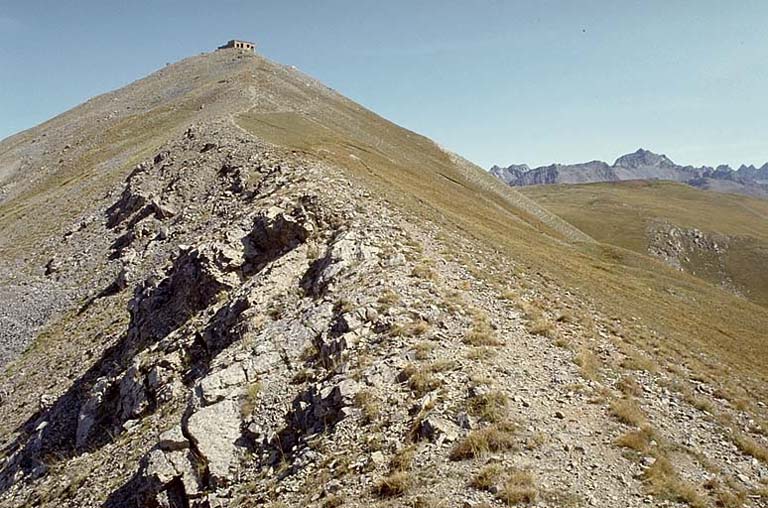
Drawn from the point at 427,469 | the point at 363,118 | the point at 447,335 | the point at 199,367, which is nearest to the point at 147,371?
the point at 199,367

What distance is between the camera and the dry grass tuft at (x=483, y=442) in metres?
11.6

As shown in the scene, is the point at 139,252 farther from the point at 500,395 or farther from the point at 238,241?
the point at 500,395

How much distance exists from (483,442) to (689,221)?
480ft

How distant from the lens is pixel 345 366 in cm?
1540

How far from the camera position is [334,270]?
67.4ft

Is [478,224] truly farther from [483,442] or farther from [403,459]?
[403,459]

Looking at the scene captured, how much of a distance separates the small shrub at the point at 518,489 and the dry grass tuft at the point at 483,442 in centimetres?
89

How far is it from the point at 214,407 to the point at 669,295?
40847 mm

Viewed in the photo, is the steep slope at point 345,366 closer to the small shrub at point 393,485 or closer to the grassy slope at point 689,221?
the small shrub at point 393,485

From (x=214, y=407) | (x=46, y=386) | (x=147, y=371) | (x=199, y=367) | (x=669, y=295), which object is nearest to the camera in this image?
(x=214, y=407)

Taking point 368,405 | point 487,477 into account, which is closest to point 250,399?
point 368,405

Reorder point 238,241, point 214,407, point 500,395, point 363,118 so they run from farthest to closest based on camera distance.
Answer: point 363,118 < point 238,241 < point 214,407 < point 500,395

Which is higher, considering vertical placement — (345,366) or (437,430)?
(345,366)

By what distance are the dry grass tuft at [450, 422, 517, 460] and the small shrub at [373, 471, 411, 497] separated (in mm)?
1280
